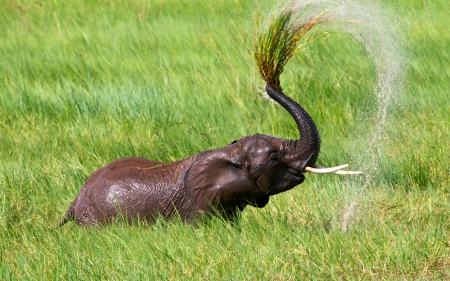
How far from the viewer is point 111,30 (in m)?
9.61

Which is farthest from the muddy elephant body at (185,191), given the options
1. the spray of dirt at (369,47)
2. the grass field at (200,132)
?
the spray of dirt at (369,47)

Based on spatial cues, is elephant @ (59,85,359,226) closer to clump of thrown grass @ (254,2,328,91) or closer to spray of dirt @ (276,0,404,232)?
clump of thrown grass @ (254,2,328,91)

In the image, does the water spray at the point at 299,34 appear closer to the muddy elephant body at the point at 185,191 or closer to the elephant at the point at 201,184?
the elephant at the point at 201,184

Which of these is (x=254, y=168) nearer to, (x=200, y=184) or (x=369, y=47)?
(x=200, y=184)

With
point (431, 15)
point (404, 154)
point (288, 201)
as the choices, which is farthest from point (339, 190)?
point (431, 15)

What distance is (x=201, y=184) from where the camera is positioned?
185 inches

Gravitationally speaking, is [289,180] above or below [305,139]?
below

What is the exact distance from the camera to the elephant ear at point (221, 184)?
4660 mm

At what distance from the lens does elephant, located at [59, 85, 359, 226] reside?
458 centimetres

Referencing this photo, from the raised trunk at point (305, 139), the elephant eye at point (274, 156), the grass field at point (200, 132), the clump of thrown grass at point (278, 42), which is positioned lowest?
the grass field at point (200, 132)

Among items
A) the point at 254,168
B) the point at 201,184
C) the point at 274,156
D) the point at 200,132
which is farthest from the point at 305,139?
the point at 200,132

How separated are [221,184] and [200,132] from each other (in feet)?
6.14

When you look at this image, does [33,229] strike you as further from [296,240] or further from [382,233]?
[382,233]

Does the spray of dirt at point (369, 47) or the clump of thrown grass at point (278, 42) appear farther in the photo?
the spray of dirt at point (369, 47)
